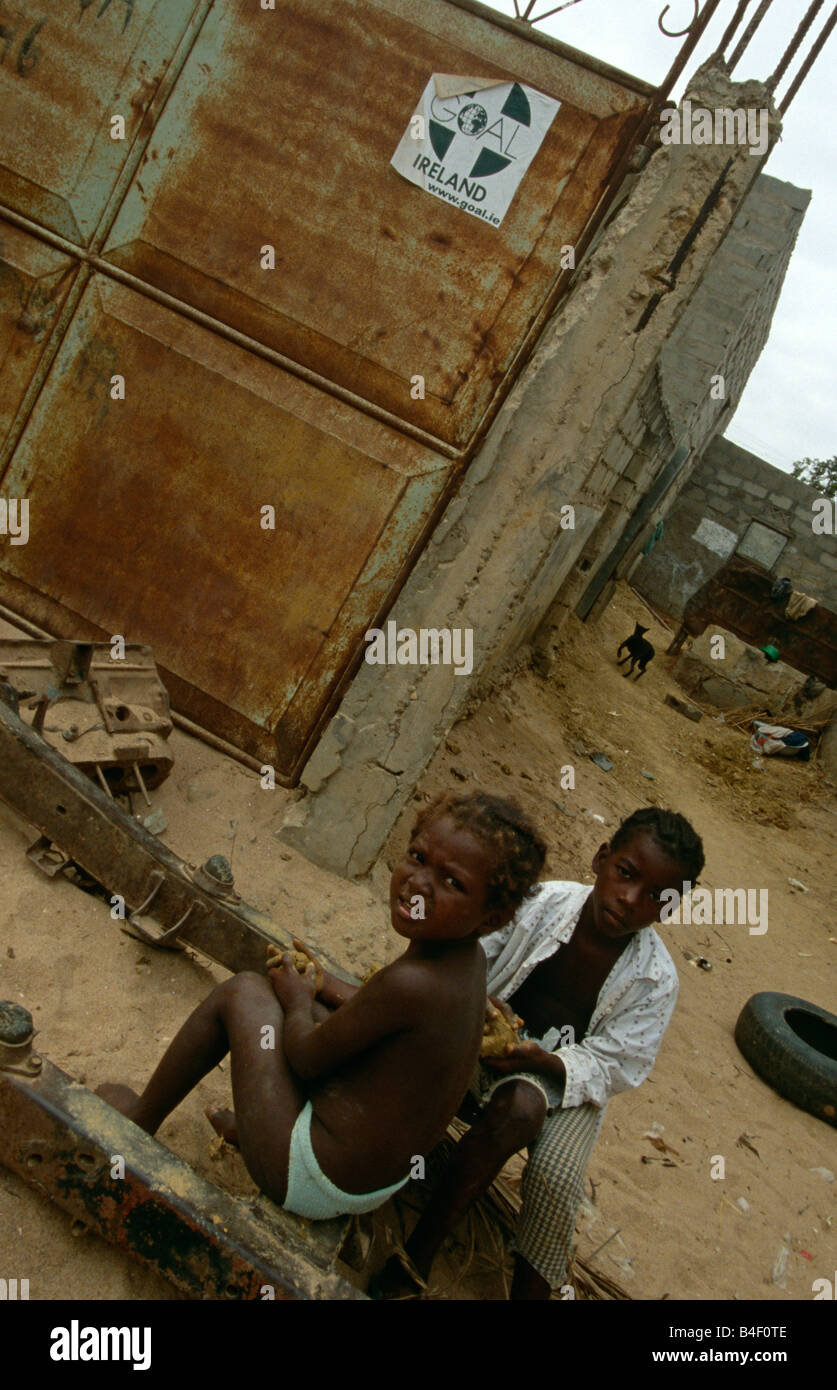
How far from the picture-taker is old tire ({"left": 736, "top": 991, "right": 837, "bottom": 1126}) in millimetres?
3869

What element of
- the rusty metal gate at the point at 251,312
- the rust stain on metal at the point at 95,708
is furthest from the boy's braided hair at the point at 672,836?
the rust stain on metal at the point at 95,708

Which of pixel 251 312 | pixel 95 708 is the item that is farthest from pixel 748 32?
pixel 95 708

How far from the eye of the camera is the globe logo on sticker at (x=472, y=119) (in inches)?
120

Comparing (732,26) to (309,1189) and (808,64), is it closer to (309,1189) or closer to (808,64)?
(808,64)

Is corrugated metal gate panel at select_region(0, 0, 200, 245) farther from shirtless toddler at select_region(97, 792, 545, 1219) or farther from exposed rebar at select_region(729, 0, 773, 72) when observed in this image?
shirtless toddler at select_region(97, 792, 545, 1219)

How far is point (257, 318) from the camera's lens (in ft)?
10.8

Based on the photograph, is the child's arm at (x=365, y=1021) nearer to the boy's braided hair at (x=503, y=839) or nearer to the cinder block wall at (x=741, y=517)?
the boy's braided hair at (x=503, y=839)

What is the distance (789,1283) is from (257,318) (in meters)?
3.74

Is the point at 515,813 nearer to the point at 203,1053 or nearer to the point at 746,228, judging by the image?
the point at 203,1053

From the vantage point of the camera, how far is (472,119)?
3.05 metres

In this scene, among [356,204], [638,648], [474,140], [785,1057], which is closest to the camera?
[474,140]

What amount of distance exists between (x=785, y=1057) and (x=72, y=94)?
4.92 meters

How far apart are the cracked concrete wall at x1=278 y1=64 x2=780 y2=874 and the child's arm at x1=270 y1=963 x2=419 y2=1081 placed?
5.58 feet

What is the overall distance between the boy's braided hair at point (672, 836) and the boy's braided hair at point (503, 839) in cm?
46
